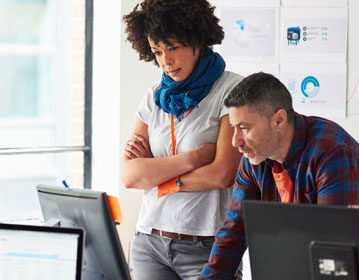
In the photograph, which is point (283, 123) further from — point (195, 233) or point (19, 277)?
point (19, 277)

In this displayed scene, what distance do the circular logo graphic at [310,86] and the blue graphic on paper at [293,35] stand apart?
0.24 metres

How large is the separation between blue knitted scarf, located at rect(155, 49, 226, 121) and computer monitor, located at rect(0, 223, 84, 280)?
0.71 meters

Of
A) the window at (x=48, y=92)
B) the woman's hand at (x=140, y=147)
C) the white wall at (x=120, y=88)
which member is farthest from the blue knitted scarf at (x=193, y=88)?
the window at (x=48, y=92)

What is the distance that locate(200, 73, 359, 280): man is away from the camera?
163cm

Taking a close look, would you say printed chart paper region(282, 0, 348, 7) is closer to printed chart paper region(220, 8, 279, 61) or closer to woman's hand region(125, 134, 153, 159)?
printed chart paper region(220, 8, 279, 61)

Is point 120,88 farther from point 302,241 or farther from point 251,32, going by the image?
point 302,241

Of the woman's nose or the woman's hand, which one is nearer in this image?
the woman's nose

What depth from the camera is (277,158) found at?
1.78 m

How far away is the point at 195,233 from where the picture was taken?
2.03m

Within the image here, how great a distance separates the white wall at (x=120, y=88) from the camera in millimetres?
3625

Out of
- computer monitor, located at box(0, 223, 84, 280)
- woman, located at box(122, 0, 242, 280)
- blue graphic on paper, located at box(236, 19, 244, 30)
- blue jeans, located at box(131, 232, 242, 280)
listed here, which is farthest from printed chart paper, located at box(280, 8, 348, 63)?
computer monitor, located at box(0, 223, 84, 280)

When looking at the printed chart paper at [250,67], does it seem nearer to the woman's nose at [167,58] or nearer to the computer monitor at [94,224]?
the woman's nose at [167,58]

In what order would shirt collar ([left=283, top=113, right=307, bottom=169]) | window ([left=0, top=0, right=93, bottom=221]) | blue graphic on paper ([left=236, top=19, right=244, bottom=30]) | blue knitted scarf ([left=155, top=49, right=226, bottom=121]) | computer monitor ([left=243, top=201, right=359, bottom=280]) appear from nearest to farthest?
computer monitor ([left=243, top=201, right=359, bottom=280]) → shirt collar ([left=283, top=113, right=307, bottom=169]) → blue knitted scarf ([left=155, top=49, right=226, bottom=121]) → blue graphic on paper ([left=236, top=19, right=244, bottom=30]) → window ([left=0, top=0, right=93, bottom=221])

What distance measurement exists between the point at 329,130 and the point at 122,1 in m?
2.24
